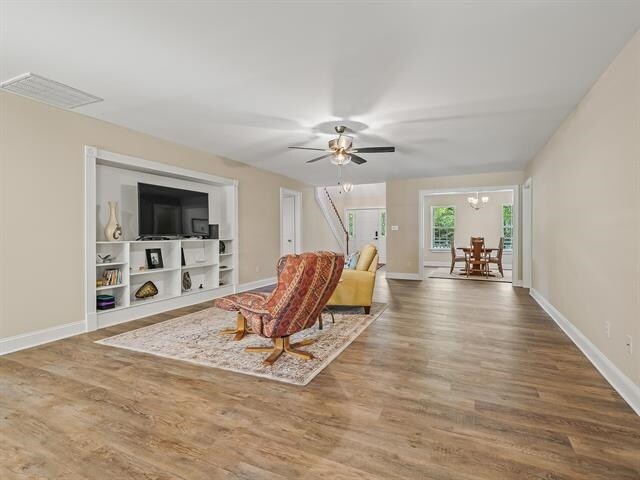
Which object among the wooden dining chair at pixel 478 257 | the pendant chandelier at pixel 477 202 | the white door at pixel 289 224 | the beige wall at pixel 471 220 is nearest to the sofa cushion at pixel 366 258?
the white door at pixel 289 224

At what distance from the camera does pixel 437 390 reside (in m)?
2.35

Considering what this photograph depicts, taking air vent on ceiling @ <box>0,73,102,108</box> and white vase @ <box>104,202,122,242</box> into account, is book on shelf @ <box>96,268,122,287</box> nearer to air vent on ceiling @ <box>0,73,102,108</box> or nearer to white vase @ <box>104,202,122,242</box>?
white vase @ <box>104,202,122,242</box>

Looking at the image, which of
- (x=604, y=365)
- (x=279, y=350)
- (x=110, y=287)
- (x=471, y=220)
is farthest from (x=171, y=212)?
(x=471, y=220)

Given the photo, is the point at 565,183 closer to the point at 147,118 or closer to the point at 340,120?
the point at 340,120

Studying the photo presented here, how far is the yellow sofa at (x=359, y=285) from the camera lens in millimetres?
4551

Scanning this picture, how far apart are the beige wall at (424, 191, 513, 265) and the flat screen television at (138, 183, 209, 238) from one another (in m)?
7.86

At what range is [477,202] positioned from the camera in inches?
408

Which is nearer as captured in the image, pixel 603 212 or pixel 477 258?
pixel 603 212

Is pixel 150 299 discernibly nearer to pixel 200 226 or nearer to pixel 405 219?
pixel 200 226

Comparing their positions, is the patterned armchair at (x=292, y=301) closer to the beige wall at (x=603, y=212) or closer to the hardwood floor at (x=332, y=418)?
the hardwood floor at (x=332, y=418)

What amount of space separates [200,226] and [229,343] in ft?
8.84

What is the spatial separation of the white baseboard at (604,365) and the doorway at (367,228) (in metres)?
7.86

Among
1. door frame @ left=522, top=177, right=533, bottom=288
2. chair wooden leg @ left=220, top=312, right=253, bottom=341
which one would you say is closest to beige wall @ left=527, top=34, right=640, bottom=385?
door frame @ left=522, top=177, right=533, bottom=288

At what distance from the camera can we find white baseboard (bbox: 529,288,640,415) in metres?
2.14
